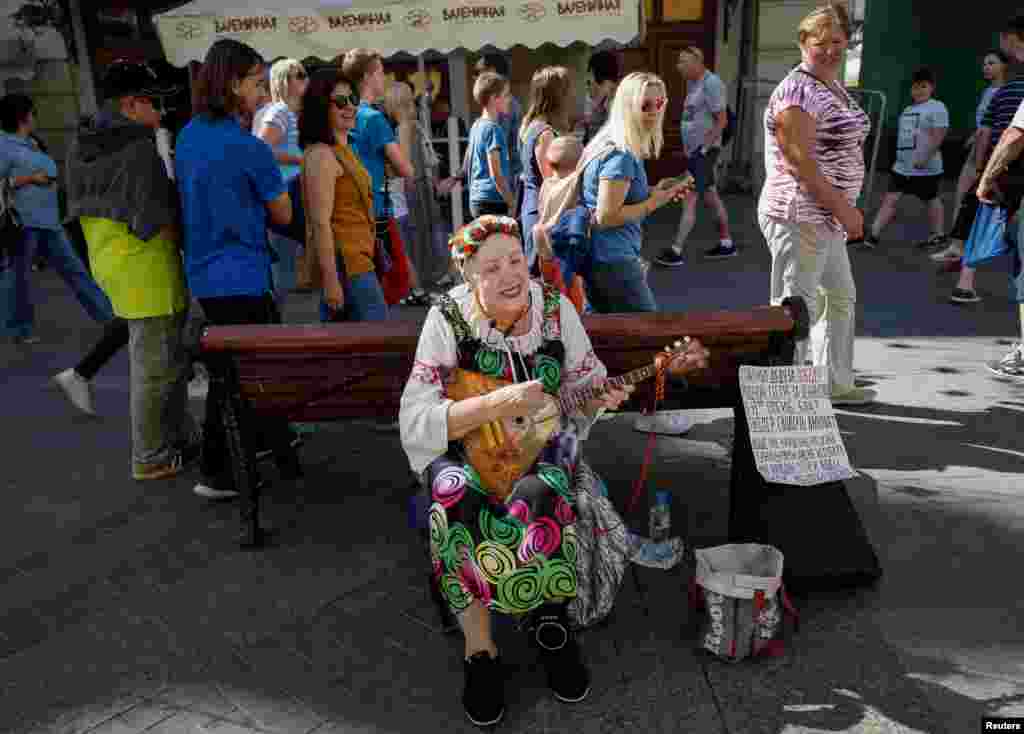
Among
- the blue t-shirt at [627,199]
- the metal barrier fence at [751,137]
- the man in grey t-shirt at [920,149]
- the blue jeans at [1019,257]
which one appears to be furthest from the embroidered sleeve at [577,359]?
the metal barrier fence at [751,137]

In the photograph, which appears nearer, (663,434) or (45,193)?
(663,434)

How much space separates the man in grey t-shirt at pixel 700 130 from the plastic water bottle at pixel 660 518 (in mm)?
5459

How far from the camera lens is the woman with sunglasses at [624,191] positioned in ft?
13.5

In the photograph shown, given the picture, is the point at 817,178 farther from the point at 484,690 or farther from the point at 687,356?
the point at 484,690

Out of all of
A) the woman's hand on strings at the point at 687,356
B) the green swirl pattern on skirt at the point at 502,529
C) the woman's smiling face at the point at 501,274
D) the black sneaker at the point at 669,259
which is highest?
the woman's smiling face at the point at 501,274

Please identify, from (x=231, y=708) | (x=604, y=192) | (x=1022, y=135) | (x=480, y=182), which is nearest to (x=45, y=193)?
(x=480, y=182)

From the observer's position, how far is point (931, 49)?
14617 millimetres

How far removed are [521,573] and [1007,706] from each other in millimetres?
1424

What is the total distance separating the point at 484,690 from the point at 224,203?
7.61ft

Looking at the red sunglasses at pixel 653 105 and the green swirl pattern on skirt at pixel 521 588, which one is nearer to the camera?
the green swirl pattern on skirt at pixel 521 588

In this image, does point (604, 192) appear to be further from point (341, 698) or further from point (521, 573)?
point (341, 698)

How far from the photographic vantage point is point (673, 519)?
3.76 meters

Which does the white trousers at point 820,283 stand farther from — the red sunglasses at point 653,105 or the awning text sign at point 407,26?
the awning text sign at point 407,26

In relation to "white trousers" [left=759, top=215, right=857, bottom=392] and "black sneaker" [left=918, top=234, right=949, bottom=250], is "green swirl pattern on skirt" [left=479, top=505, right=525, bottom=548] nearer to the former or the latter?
"white trousers" [left=759, top=215, right=857, bottom=392]
